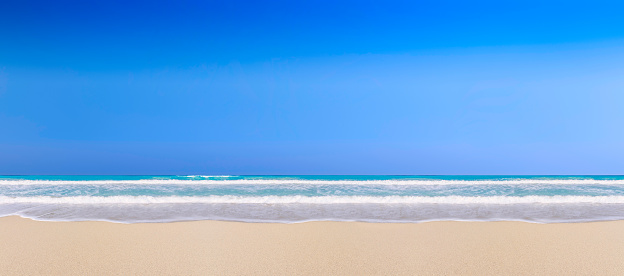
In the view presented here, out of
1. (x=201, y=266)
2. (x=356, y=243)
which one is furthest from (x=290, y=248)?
(x=201, y=266)

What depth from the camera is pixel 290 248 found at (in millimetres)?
3963

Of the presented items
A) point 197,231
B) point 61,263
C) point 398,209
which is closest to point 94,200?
point 197,231

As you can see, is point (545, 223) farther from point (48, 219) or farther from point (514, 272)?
point (48, 219)

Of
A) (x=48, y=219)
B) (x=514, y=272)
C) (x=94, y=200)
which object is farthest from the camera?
(x=94, y=200)

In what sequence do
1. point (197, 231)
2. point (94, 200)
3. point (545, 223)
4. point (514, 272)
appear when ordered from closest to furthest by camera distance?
point (514, 272)
point (197, 231)
point (545, 223)
point (94, 200)

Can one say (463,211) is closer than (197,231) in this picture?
No

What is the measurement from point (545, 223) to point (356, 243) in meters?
3.47

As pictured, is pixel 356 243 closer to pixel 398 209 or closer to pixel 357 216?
pixel 357 216

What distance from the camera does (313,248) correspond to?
3.95m

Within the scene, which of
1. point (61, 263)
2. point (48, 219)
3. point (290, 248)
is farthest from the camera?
point (48, 219)

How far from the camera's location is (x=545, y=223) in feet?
18.4

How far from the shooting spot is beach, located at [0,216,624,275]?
126 inches

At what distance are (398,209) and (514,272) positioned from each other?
4344mm

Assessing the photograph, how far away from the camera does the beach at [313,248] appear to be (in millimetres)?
3189
